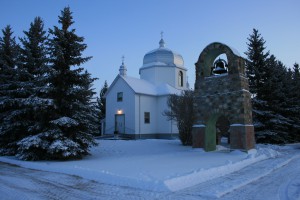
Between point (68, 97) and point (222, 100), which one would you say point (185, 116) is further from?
point (68, 97)

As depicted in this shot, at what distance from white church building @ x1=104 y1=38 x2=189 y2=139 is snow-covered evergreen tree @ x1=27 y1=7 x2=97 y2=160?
13.6m

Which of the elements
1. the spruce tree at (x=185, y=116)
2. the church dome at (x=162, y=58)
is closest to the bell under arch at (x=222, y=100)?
the spruce tree at (x=185, y=116)

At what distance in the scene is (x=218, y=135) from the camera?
18.9 meters

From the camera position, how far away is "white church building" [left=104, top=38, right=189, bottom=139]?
88.4 feet

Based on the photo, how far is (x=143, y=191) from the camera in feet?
21.4

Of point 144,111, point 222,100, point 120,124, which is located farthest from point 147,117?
point 222,100

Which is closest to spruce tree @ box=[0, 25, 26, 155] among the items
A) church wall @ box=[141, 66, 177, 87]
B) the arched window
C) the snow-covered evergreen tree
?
the snow-covered evergreen tree

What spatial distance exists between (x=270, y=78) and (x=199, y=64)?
9.30 meters

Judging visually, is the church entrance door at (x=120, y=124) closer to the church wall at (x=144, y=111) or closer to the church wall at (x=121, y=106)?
the church wall at (x=121, y=106)

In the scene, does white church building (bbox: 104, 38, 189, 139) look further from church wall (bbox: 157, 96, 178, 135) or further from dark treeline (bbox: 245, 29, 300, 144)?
dark treeline (bbox: 245, 29, 300, 144)

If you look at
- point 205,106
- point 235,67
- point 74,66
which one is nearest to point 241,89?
point 235,67

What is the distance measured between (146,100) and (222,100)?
1382 centimetres

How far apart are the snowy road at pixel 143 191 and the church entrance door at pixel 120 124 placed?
18.7 m

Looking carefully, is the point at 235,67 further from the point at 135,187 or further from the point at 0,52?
the point at 0,52
